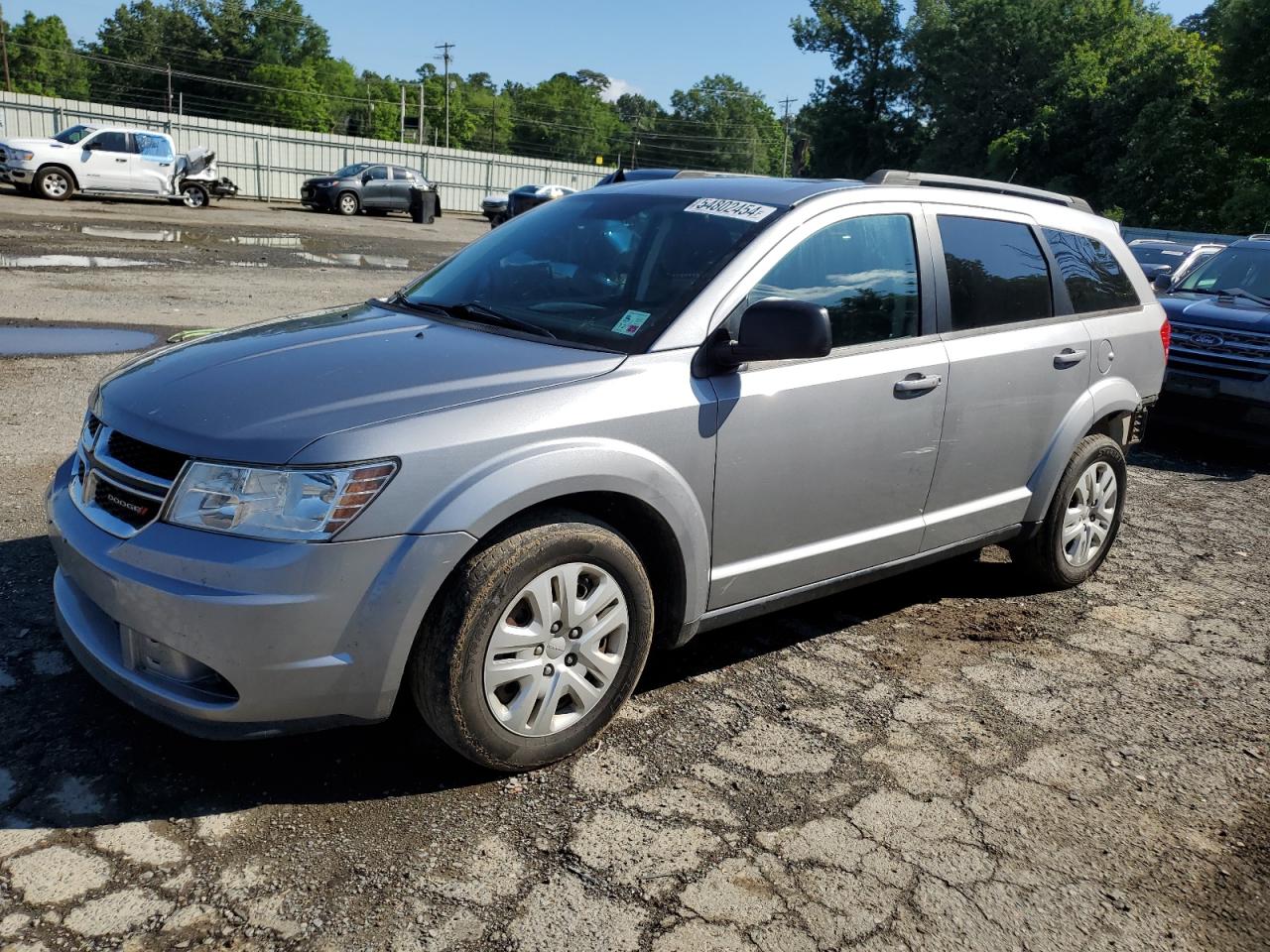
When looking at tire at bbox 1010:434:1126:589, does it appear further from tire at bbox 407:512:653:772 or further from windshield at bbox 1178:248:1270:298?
windshield at bbox 1178:248:1270:298

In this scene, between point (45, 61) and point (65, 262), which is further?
point (45, 61)

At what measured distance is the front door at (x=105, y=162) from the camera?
25656 millimetres

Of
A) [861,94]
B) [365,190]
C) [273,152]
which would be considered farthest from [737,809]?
[861,94]

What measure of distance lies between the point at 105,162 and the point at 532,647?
26994 millimetres

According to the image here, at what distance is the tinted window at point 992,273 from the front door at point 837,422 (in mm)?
186

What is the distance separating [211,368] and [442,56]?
10418cm

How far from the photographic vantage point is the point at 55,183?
25.6 metres

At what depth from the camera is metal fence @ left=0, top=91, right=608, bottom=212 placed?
117ft

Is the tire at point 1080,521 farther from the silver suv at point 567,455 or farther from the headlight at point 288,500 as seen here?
the headlight at point 288,500

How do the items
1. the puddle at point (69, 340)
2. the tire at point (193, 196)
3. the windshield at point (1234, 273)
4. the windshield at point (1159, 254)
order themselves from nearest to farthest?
the puddle at point (69, 340) → the windshield at point (1234, 273) → the windshield at point (1159, 254) → the tire at point (193, 196)

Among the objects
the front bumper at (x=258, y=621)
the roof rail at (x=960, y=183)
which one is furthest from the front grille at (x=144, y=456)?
the roof rail at (x=960, y=183)

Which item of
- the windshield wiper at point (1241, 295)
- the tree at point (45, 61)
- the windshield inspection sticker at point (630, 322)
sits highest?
the tree at point (45, 61)

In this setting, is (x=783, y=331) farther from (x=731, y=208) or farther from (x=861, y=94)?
(x=861, y=94)

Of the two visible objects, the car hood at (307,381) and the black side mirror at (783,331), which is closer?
the car hood at (307,381)
